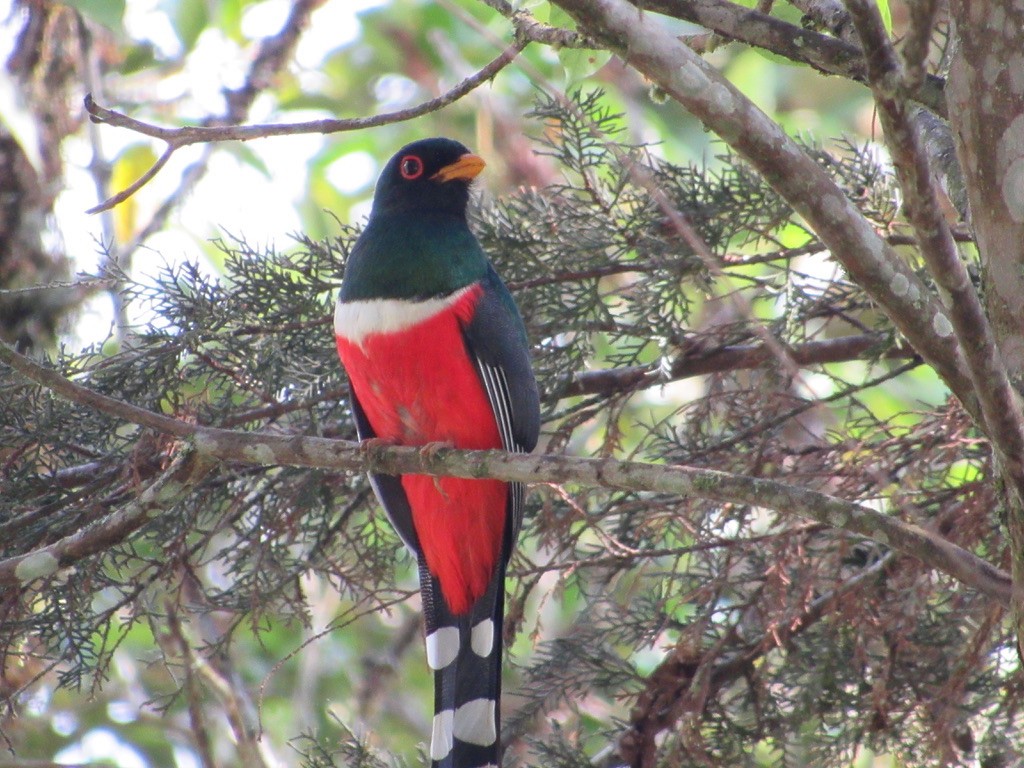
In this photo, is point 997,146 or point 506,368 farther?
point 506,368

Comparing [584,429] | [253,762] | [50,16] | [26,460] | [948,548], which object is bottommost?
[948,548]

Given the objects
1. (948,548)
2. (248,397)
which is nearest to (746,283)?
→ (248,397)

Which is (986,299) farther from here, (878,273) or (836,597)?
(836,597)

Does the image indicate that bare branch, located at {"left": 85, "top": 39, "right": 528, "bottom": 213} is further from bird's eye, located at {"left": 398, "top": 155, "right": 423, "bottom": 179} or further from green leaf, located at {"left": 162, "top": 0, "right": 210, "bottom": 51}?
green leaf, located at {"left": 162, "top": 0, "right": 210, "bottom": 51}

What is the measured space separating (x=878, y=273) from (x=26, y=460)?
99.8 inches

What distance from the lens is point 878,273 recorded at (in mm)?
2086

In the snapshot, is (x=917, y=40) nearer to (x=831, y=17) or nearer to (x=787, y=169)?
(x=787, y=169)

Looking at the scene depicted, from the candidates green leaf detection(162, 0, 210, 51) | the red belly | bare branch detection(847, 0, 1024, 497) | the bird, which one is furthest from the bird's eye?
green leaf detection(162, 0, 210, 51)

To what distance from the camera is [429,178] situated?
411cm

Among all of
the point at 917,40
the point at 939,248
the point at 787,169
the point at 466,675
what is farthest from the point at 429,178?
the point at 917,40

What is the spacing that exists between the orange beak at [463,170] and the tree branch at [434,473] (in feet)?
3.92

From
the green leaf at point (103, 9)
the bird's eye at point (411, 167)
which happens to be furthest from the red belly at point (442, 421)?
the green leaf at point (103, 9)

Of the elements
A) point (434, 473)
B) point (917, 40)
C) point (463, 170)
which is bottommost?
point (917, 40)

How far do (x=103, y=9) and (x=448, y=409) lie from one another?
4.95ft
